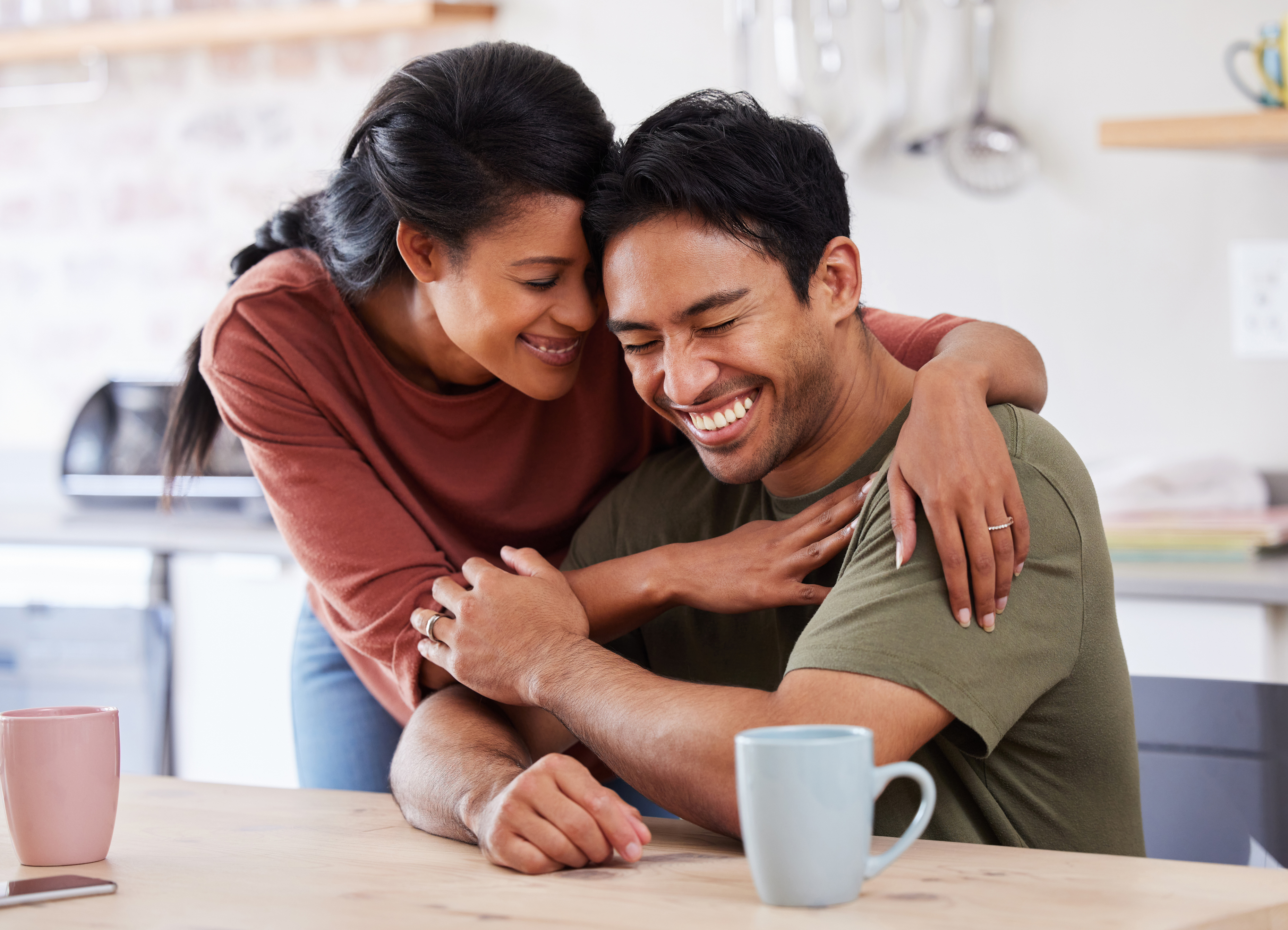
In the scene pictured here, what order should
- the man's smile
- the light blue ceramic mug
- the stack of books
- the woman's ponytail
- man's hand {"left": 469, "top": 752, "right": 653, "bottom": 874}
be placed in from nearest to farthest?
the light blue ceramic mug → man's hand {"left": 469, "top": 752, "right": 653, "bottom": 874} → the man's smile → the woman's ponytail → the stack of books

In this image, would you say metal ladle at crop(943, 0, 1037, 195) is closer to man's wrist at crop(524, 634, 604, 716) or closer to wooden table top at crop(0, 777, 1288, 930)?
man's wrist at crop(524, 634, 604, 716)

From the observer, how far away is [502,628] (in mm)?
1222

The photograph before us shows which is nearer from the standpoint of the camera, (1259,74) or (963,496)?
(963,496)

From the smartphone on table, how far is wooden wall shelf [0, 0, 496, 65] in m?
2.40

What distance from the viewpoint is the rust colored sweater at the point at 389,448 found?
1462mm

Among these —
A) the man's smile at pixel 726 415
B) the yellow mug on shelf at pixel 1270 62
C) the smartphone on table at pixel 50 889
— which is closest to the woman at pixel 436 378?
the man's smile at pixel 726 415

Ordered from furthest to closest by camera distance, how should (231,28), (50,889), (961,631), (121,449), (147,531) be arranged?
(231,28)
(121,449)
(147,531)
(961,631)
(50,889)

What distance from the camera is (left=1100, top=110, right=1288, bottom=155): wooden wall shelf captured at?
2.18 meters

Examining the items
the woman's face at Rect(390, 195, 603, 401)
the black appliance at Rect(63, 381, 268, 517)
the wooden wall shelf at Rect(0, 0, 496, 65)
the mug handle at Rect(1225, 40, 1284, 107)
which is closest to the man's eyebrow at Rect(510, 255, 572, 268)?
the woman's face at Rect(390, 195, 603, 401)

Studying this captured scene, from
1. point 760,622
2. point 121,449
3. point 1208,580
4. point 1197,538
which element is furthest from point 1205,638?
point 121,449

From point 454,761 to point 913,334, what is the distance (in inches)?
27.3

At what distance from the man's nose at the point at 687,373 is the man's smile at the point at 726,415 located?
0.08ft

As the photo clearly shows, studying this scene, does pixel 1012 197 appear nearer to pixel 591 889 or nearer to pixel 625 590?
pixel 625 590

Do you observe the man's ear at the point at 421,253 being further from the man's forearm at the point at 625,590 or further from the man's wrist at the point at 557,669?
the man's wrist at the point at 557,669
